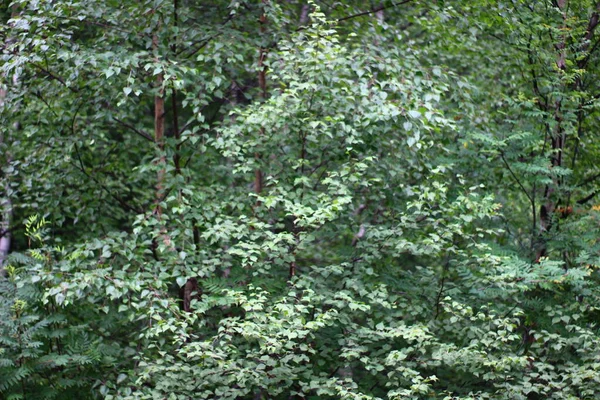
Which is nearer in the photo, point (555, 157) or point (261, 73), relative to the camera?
point (555, 157)

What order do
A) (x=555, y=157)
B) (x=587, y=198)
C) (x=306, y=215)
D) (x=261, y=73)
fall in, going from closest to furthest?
(x=306, y=215), (x=555, y=157), (x=587, y=198), (x=261, y=73)

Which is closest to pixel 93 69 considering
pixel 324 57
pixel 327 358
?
pixel 324 57

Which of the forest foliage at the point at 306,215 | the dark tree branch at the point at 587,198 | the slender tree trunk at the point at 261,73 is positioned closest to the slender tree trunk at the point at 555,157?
the forest foliage at the point at 306,215

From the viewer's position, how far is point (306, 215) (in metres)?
5.45

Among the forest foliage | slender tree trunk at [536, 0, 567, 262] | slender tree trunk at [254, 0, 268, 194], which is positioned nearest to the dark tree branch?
the forest foliage

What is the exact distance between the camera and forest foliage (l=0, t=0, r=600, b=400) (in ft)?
17.7

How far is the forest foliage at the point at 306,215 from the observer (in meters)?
5.38

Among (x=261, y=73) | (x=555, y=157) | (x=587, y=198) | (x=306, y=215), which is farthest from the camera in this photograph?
(x=261, y=73)

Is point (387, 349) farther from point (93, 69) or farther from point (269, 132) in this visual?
point (93, 69)

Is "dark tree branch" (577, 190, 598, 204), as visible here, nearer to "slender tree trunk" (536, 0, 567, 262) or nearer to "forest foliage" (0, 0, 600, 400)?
"forest foliage" (0, 0, 600, 400)

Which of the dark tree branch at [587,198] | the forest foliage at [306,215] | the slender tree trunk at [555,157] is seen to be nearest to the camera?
the forest foliage at [306,215]

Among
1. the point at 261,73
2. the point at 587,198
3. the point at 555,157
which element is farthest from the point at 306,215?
the point at 587,198

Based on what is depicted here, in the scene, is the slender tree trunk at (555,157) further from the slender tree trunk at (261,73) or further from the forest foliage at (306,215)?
the slender tree trunk at (261,73)

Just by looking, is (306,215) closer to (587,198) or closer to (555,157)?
(555,157)
